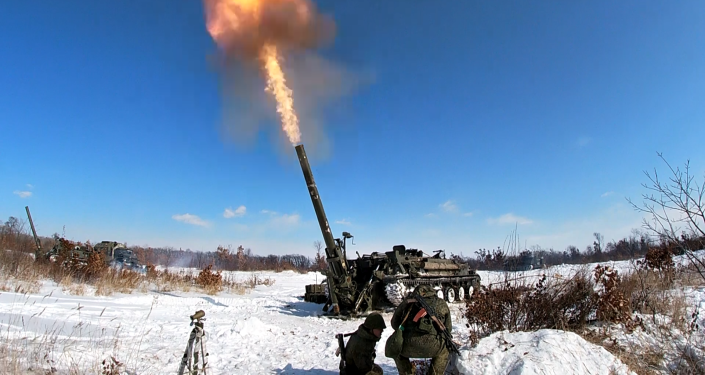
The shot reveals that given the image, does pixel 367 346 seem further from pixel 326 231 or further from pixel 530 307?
pixel 326 231

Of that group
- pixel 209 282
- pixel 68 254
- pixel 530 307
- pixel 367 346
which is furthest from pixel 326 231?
pixel 68 254

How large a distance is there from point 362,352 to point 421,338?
953 millimetres

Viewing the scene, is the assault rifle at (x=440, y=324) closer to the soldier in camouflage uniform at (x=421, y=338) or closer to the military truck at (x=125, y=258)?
the soldier in camouflage uniform at (x=421, y=338)

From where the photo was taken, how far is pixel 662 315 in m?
7.19

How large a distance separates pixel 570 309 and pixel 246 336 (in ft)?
19.9

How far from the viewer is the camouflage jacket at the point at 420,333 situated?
4.46 m

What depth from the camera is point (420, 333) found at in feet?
14.9

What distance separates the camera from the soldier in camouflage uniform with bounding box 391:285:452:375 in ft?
14.7

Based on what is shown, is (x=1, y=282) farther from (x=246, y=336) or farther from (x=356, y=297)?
(x=356, y=297)

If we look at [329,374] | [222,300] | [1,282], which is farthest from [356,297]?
[1,282]

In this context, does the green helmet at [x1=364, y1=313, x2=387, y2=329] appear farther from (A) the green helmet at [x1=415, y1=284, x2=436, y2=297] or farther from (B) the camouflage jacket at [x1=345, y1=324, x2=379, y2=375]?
(A) the green helmet at [x1=415, y1=284, x2=436, y2=297]

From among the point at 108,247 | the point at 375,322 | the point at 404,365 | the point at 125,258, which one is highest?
the point at 108,247

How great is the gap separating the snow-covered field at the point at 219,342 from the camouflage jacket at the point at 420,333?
17.1 inches

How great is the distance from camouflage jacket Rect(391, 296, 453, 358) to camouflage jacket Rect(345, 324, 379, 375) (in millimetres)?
535
